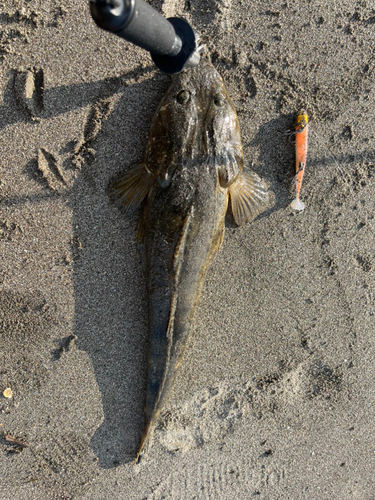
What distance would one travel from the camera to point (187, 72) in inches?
123

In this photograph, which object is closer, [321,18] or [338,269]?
[321,18]

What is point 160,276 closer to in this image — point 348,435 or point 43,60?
point 43,60

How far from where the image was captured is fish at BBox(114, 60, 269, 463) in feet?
10.1

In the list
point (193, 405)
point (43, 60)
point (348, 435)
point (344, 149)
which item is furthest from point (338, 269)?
point (43, 60)

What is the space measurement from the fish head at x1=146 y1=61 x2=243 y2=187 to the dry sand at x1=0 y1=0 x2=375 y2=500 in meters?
0.30

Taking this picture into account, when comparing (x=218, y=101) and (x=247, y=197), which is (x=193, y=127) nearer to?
(x=218, y=101)

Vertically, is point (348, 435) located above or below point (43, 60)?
below

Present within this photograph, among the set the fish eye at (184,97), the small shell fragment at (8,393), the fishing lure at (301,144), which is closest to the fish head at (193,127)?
the fish eye at (184,97)

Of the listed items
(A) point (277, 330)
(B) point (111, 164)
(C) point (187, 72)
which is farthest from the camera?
(A) point (277, 330)

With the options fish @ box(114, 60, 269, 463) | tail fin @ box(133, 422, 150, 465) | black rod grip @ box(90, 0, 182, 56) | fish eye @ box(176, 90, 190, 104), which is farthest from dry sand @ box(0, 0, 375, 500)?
black rod grip @ box(90, 0, 182, 56)

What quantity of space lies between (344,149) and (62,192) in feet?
9.64

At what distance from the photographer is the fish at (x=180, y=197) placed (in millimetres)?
3078

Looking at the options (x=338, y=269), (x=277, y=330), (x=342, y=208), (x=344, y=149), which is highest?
(x=344, y=149)

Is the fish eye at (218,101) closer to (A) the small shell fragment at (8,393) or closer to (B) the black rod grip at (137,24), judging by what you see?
(B) the black rod grip at (137,24)
